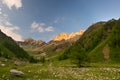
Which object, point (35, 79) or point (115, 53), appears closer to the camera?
point (35, 79)

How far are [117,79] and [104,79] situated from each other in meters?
2.29

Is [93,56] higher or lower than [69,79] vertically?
higher

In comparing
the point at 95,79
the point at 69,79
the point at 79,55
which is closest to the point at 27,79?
the point at 69,79

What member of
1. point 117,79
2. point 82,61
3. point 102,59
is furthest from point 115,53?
point 117,79

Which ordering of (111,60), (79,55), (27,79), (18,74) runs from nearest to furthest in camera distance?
(27,79), (18,74), (79,55), (111,60)

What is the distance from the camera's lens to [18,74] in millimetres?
44281

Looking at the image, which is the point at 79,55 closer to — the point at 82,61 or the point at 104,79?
the point at 82,61

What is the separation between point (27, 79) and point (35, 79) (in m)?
1.29

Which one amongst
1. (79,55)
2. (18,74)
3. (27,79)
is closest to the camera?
(27,79)

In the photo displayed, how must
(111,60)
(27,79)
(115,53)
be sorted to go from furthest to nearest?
1. (115,53)
2. (111,60)
3. (27,79)

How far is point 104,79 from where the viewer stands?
140 ft

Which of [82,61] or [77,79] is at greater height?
[82,61]

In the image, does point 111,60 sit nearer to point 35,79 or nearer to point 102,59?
point 102,59

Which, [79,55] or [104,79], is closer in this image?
[104,79]
